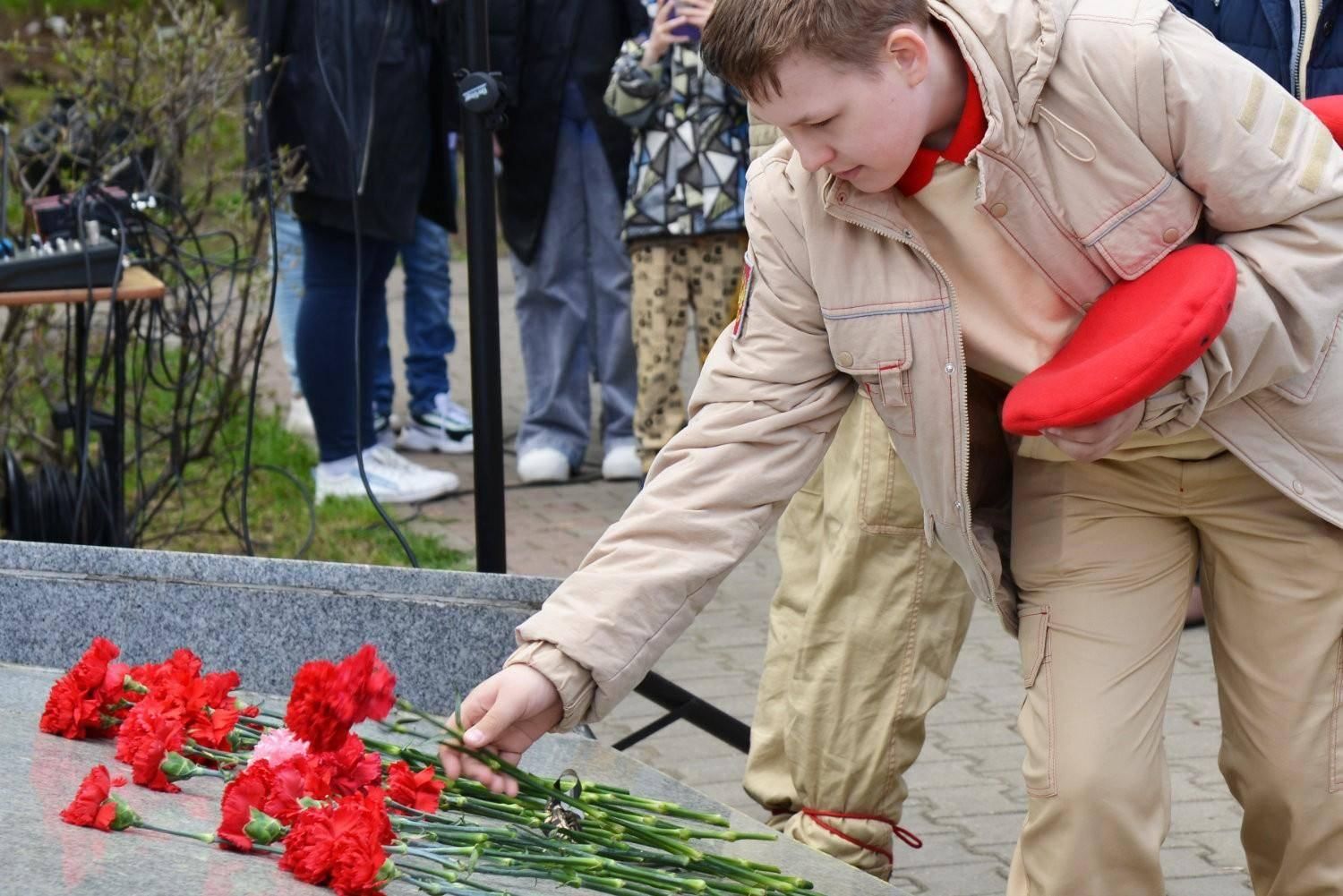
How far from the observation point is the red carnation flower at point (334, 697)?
6.28 ft

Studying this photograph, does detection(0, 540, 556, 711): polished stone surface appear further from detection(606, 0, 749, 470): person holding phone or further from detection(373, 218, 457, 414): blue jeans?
detection(373, 218, 457, 414): blue jeans

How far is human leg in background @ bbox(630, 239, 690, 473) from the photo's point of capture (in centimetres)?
552

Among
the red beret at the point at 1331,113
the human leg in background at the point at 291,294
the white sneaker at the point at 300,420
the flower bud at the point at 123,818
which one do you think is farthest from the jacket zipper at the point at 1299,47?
the white sneaker at the point at 300,420

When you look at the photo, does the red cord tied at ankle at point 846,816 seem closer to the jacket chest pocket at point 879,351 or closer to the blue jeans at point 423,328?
the jacket chest pocket at point 879,351

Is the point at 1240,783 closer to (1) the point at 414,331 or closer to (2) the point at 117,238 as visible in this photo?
(2) the point at 117,238

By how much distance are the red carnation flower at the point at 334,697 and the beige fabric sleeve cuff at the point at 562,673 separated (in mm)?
242

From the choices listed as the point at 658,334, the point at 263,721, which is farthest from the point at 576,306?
the point at 263,721

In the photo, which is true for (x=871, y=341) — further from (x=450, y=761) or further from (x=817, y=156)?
(x=450, y=761)

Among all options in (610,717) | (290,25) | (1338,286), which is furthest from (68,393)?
(1338,286)

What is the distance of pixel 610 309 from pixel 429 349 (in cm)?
102

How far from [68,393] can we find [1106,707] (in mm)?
3641

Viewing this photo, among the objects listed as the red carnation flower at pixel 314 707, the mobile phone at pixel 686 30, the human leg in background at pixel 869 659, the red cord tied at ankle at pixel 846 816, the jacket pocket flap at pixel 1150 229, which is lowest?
the red cord tied at ankle at pixel 846 816

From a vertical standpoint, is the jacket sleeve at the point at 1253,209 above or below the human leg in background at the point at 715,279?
above

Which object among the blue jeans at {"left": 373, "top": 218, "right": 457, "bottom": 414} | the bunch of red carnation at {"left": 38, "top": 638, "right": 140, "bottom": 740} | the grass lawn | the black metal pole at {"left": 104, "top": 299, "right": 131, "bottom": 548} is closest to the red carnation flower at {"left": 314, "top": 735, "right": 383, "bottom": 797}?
the bunch of red carnation at {"left": 38, "top": 638, "right": 140, "bottom": 740}
